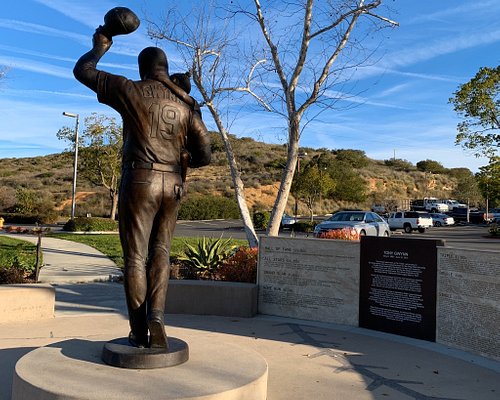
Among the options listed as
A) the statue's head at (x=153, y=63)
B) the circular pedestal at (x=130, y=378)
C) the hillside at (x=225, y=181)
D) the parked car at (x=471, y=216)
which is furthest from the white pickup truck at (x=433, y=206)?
the statue's head at (x=153, y=63)

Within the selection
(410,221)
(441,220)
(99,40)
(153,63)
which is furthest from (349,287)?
(441,220)

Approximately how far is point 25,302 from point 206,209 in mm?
37707

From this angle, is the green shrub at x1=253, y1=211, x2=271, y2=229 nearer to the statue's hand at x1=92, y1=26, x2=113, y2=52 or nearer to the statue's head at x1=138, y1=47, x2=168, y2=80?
→ the statue's head at x1=138, y1=47, x2=168, y2=80

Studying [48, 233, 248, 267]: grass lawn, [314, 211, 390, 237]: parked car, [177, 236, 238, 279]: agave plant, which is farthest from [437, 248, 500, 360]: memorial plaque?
[314, 211, 390, 237]: parked car

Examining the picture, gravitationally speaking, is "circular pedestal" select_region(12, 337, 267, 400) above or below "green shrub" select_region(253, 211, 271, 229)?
below

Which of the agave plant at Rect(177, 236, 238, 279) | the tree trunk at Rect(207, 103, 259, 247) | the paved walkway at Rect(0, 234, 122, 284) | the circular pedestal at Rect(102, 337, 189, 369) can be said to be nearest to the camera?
the circular pedestal at Rect(102, 337, 189, 369)

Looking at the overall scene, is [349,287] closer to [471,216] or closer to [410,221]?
[410,221]

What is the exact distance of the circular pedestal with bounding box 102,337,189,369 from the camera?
394cm

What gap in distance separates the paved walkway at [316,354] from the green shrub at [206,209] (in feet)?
116

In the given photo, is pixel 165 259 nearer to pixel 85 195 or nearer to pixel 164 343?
pixel 164 343

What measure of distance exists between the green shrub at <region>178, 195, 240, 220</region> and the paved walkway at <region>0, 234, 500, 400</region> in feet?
116

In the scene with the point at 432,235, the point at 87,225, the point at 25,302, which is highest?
the point at 432,235

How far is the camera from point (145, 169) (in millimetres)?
4156

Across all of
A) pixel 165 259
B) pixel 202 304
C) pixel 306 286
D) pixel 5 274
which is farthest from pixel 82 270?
pixel 165 259
